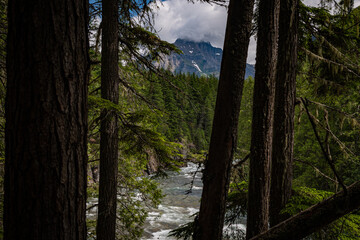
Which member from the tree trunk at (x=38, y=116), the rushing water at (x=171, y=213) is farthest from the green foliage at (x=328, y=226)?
the rushing water at (x=171, y=213)

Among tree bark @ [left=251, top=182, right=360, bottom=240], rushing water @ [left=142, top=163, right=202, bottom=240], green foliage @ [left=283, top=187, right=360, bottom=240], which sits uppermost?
tree bark @ [left=251, top=182, right=360, bottom=240]

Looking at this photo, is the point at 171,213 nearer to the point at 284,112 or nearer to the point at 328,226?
the point at 284,112

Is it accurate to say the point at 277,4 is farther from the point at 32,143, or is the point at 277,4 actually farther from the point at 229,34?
the point at 32,143

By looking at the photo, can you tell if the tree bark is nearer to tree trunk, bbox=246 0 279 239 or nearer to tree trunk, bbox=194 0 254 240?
tree trunk, bbox=194 0 254 240

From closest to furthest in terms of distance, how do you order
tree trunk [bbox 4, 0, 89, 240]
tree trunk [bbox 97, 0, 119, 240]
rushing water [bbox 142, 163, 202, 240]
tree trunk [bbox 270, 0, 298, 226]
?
tree trunk [bbox 4, 0, 89, 240], tree trunk [bbox 270, 0, 298, 226], tree trunk [bbox 97, 0, 119, 240], rushing water [bbox 142, 163, 202, 240]

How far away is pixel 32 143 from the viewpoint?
1214 mm

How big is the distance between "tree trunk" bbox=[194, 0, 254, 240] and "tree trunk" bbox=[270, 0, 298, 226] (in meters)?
1.60

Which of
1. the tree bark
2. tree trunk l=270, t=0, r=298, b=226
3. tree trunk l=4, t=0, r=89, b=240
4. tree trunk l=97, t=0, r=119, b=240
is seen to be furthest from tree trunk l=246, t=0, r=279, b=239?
tree trunk l=97, t=0, r=119, b=240

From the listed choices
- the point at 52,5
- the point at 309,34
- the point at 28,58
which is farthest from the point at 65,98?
the point at 309,34

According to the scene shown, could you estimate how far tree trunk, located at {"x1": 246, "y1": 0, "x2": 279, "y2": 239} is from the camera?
9.48 feet

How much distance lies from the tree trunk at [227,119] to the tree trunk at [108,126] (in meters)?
2.74

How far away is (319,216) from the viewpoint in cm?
129

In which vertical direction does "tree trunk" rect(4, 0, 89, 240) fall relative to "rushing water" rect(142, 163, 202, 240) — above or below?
above

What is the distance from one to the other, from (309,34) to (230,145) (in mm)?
3535
